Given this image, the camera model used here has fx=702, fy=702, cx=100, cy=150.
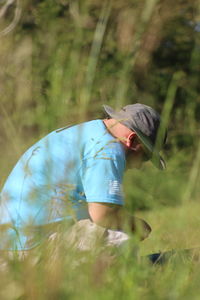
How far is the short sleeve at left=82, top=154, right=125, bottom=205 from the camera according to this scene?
295 cm

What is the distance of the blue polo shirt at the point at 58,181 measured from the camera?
2.32 metres

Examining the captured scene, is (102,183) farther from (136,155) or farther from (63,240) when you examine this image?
(63,240)

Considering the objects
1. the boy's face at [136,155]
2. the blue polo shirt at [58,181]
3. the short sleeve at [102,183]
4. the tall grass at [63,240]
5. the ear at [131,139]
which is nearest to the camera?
the tall grass at [63,240]

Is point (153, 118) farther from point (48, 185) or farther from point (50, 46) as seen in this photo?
point (48, 185)

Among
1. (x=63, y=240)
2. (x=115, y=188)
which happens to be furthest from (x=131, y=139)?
(x=63, y=240)

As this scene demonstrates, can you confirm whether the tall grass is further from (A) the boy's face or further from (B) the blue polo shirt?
(A) the boy's face

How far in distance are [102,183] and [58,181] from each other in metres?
0.59

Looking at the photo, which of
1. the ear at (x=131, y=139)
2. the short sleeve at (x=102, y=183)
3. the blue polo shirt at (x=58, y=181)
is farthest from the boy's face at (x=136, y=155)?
the short sleeve at (x=102, y=183)

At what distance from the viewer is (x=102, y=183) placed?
298 centimetres

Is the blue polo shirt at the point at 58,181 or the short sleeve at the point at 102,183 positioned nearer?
the blue polo shirt at the point at 58,181

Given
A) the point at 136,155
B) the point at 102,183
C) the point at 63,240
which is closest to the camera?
the point at 63,240

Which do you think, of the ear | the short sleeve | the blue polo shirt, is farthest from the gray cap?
the short sleeve

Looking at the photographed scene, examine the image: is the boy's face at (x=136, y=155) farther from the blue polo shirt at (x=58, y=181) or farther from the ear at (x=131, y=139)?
the blue polo shirt at (x=58, y=181)

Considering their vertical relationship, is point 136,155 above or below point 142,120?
below
